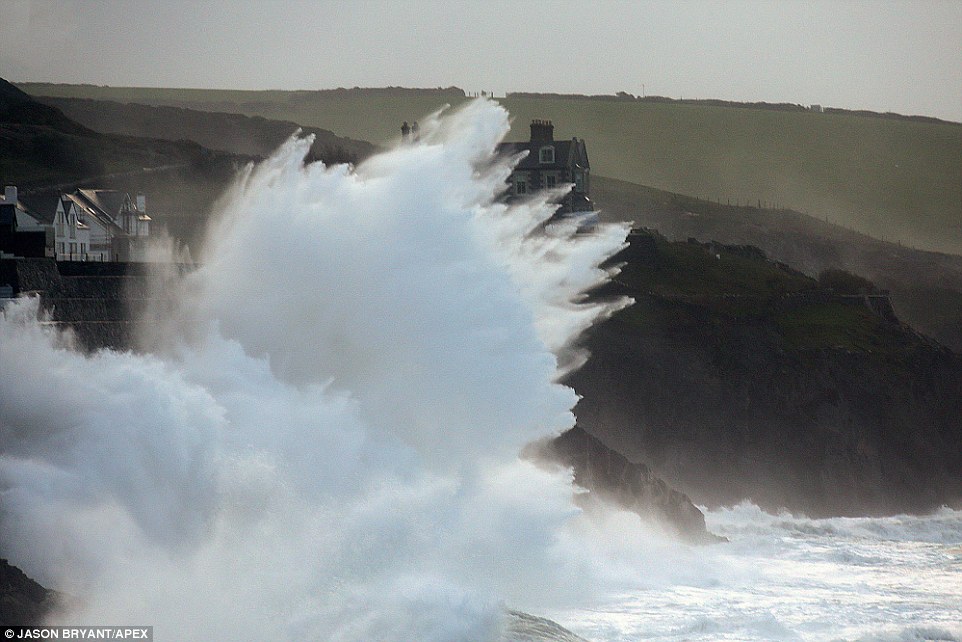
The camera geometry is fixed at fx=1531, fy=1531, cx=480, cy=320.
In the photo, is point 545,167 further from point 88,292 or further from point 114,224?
point 88,292

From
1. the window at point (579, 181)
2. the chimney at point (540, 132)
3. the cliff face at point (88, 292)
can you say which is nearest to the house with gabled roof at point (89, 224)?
the cliff face at point (88, 292)

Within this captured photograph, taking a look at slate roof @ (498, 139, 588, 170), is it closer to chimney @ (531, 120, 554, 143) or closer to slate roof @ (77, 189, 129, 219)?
chimney @ (531, 120, 554, 143)

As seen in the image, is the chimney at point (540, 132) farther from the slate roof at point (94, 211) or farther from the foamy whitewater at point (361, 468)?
the foamy whitewater at point (361, 468)

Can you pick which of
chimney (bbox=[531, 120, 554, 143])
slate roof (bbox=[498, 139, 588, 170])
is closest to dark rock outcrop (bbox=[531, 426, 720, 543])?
slate roof (bbox=[498, 139, 588, 170])

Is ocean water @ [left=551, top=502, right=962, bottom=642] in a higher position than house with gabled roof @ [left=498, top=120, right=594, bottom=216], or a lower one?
lower

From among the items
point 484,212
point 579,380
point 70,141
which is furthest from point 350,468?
point 70,141

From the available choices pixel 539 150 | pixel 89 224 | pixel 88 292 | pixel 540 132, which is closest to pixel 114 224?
pixel 89 224

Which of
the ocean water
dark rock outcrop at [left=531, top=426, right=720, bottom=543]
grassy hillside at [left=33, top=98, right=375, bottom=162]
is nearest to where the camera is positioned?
the ocean water
